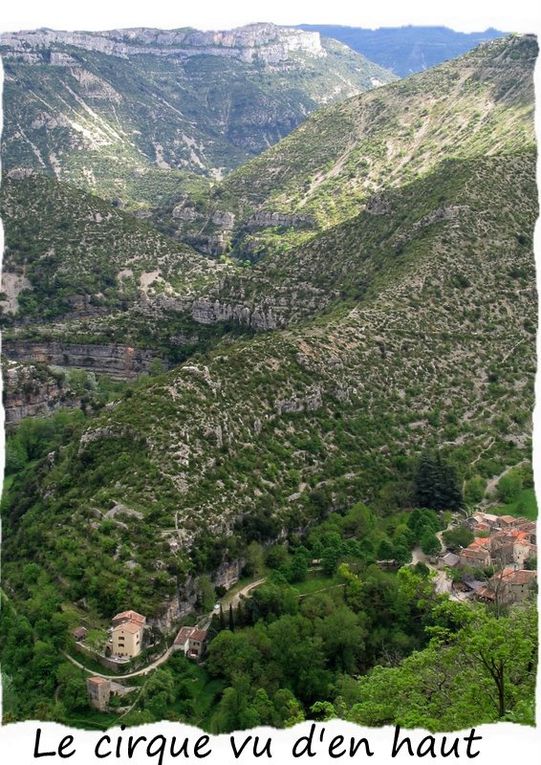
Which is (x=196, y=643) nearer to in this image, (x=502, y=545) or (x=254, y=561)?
(x=254, y=561)

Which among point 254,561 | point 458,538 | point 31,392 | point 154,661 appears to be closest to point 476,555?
point 458,538

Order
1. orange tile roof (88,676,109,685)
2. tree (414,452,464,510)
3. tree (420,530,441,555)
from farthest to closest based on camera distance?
tree (414,452,464,510)
tree (420,530,441,555)
orange tile roof (88,676,109,685)

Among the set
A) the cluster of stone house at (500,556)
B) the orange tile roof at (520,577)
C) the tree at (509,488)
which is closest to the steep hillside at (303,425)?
the tree at (509,488)

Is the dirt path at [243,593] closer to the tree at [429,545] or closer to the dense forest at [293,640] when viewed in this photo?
the dense forest at [293,640]

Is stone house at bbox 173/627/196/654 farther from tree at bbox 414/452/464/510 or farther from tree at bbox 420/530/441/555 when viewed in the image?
tree at bbox 414/452/464/510

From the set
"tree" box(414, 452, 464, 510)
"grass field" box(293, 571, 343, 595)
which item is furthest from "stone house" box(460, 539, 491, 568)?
"tree" box(414, 452, 464, 510)

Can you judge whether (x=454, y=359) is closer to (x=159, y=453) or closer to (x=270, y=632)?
(x=159, y=453)
